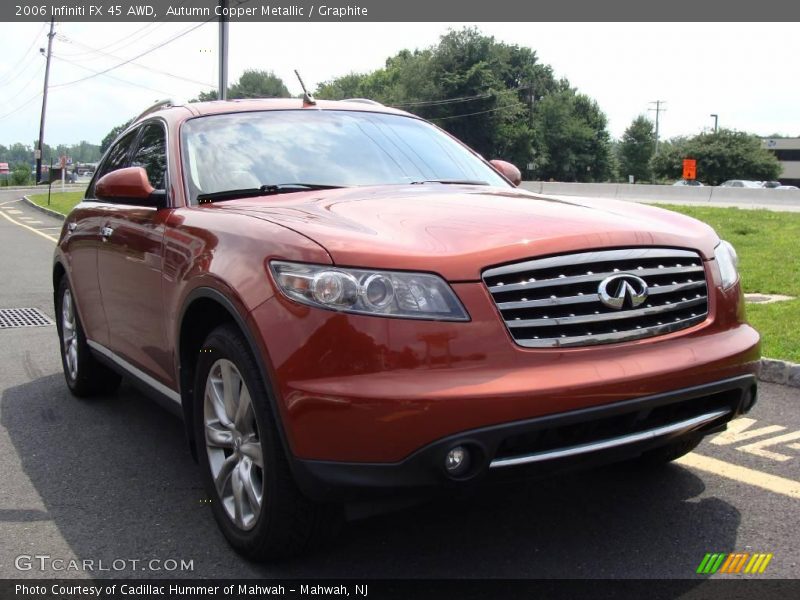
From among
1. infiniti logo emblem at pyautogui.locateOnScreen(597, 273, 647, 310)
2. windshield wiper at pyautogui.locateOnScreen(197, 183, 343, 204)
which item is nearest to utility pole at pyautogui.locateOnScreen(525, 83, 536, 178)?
windshield wiper at pyautogui.locateOnScreen(197, 183, 343, 204)

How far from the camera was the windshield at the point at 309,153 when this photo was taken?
156 inches

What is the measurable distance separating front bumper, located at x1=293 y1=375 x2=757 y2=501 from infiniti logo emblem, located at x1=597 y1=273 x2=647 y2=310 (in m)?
0.32

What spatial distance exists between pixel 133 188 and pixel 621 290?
226 centimetres

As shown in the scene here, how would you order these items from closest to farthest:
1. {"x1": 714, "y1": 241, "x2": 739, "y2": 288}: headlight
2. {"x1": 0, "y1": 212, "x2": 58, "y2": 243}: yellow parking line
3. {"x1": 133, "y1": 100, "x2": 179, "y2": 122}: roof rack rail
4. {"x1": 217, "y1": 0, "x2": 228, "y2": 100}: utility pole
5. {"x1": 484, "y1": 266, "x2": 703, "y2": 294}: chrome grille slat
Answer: {"x1": 484, "y1": 266, "x2": 703, "y2": 294}: chrome grille slat, {"x1": 714, "y1": 241, "x2": 739, "y2": 288}: headlight, {"x1": 133, "y1": 100, "x2": 179, "y2": 122}: roof rack rail, {"x1": 0, "y1": 212, "x2": 58, "y2": 243}: yellow parking line, {"x1": 217, "y1": 0, "x2": 228, "y2": 100}: utility pole

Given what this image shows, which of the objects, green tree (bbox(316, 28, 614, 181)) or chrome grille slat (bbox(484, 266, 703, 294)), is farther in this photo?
green tree (bbox(316, 28, 614, 181))

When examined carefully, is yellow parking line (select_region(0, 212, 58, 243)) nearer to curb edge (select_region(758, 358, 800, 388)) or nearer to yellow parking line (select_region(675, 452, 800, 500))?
curb edge (select_region(758, 358, 800, 388))

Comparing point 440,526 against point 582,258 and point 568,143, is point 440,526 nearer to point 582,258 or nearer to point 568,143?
point 582,258

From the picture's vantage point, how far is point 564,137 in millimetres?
96812

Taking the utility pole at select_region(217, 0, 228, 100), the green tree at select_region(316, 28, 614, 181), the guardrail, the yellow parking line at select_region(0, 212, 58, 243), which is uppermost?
the green tree at select_region(316, 28, 614, 181)

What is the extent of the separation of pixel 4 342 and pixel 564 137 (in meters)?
93.7

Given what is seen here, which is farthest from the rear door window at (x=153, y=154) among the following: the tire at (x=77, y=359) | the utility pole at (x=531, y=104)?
the utility pole at (x=531, y=104)

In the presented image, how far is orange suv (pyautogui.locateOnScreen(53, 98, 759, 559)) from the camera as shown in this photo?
8.61 feet

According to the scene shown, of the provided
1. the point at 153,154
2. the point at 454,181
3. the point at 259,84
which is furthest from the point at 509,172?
the point at 259,84

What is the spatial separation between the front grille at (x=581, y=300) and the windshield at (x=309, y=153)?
1410 mm
